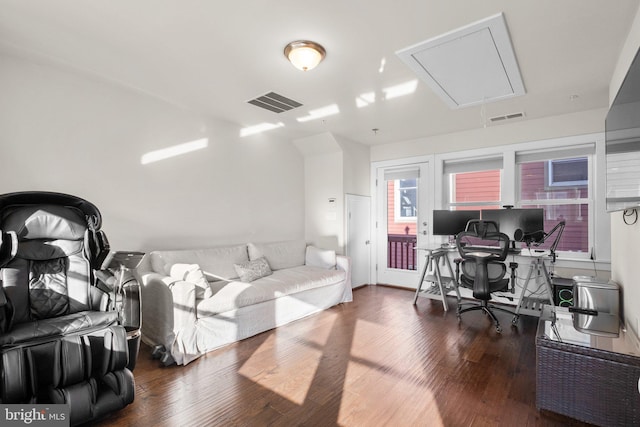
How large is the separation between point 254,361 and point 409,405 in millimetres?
1349

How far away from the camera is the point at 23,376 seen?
173cm

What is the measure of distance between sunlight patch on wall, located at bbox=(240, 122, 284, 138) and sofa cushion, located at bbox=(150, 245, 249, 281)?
1710 millimetres

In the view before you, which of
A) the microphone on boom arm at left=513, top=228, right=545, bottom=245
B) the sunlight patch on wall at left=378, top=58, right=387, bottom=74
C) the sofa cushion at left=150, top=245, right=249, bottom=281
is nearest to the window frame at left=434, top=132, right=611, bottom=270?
the microphone on boom arm at left=513, top=228, right=545, bottom=245

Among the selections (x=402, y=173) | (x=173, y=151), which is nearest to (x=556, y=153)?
(x=402, y=173)

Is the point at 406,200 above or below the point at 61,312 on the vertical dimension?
above

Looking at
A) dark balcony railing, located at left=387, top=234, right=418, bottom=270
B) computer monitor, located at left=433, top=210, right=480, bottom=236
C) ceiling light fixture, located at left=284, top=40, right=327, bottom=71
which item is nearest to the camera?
ceiling light fixture, located at left=284, top=40, right=327, bottom=71

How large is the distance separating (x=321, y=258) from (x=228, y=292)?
1839 mm

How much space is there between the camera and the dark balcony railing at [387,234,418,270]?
18.3 ft

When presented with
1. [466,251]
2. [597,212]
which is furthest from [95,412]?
[597,212]

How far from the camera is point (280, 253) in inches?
184

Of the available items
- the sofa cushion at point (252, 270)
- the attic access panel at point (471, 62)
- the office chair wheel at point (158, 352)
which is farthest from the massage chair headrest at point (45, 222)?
the attic access panel at point (471, 62)

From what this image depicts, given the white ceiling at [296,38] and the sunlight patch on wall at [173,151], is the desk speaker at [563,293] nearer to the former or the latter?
the white ceiling at [296,38]

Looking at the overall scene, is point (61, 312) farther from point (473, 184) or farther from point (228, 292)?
point (473, 184)

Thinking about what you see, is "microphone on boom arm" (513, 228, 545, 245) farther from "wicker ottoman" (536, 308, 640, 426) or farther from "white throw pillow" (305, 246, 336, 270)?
"white throw pillow" (305, 246, 336, 270)
